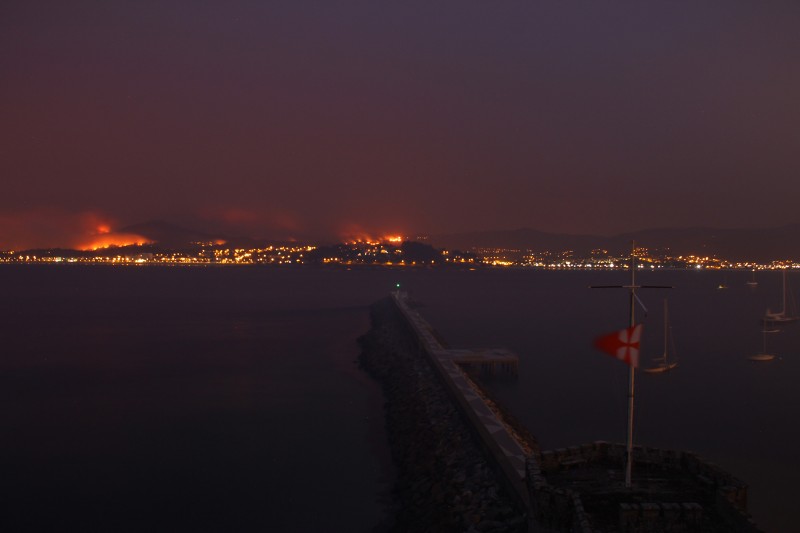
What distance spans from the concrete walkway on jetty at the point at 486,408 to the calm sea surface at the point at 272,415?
4.51ft

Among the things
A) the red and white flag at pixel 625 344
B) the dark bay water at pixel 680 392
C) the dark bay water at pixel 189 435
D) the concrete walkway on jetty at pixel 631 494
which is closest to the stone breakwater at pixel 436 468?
the dark bay water at pixel 189 435

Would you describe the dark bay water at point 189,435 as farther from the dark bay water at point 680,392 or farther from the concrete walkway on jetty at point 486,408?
the dark bay water at point 680,392

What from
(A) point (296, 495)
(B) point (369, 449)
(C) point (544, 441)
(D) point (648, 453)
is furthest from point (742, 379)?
(D) point (648, 453)

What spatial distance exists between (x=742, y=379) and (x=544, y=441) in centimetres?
1589

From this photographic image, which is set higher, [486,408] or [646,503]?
[646,503]

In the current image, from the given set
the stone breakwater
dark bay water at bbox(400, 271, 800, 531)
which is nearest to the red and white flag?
the stone breakwater

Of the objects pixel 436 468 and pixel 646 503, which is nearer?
pixel 646 503

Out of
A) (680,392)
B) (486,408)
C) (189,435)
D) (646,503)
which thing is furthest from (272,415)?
(680,392)

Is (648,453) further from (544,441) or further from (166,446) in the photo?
(166,446)

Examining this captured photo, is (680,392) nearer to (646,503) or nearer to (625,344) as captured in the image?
(625,344)

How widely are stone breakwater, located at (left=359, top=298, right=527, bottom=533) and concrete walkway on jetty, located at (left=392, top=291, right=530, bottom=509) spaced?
253 mm

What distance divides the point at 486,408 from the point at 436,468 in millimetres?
2578

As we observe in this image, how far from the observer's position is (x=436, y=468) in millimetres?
13367

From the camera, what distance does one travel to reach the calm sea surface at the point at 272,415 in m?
13.3
